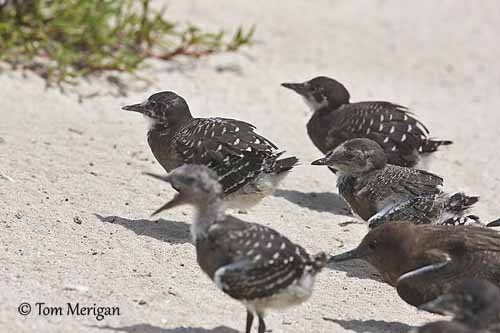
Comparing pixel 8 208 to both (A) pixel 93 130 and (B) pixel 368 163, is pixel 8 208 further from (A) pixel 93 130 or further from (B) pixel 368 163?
(B) pixel 368 163

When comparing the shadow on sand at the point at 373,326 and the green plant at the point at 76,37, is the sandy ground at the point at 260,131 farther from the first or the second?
the green plant at the point at 76,37

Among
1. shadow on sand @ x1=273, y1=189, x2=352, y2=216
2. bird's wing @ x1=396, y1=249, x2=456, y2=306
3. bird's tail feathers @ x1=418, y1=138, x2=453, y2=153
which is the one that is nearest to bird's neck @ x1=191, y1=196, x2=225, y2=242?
bird's wing @ x1=396, y1=249, x2=456, y2=306

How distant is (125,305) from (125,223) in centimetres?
139

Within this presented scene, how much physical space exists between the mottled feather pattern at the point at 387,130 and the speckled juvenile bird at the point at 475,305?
10.1 feet

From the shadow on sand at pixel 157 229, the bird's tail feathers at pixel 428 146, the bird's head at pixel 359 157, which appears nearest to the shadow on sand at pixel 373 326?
the shadow on sand at pixel 157 229

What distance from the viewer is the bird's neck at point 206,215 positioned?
5320 mm

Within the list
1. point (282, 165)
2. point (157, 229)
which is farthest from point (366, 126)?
point (157, 229)

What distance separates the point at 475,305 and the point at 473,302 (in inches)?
0.8

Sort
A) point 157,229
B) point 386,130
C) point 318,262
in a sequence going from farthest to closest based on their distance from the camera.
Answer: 1. point 386,130
2. point 157,229
3. point 318,262

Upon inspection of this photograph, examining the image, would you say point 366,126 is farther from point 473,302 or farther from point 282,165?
point 473,302

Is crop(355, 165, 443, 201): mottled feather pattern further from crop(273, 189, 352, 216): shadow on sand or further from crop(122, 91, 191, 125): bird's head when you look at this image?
crop(122, 91, 191, 125): bird's head

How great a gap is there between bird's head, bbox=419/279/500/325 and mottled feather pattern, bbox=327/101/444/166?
121 inches

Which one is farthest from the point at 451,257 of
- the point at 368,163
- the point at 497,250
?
the point at 368,163

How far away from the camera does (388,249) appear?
19.4 ft
